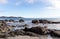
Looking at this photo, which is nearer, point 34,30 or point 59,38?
point 59,38

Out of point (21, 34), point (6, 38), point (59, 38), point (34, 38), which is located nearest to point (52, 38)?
point (59, 38)

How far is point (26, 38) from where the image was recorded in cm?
2417

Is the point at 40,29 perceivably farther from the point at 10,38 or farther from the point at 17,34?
the point at 10,38

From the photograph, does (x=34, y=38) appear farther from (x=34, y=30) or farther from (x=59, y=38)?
(x=34, y=30)

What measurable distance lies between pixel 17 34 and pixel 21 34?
2.14 feet

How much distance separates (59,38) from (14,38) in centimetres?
673

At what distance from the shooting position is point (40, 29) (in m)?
29.6

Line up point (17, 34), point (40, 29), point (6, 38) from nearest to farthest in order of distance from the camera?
1. point (6, 38)
2. point (17, 34)
3. point (40, 29)

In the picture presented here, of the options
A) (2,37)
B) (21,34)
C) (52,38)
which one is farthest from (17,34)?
(52,38)

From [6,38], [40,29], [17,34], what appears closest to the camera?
[6,38]

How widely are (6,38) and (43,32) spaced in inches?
313

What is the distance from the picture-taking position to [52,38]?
25656mm

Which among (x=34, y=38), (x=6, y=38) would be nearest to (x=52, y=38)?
A: (x=34, y=38)

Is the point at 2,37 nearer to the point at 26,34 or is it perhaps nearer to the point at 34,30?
the point at 26,34
